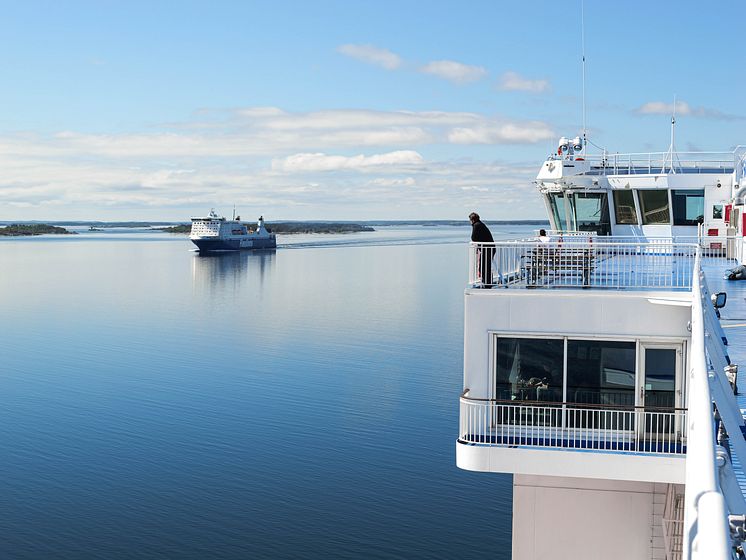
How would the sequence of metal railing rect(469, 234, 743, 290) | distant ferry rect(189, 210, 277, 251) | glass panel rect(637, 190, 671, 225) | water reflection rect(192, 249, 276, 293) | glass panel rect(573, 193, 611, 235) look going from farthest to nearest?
distant ferry rect(189, 210, 277, 251), water reflection rect(192, 249, 276, 293), glass panel rect(573, 193, 611, 235), glass panel rect(637, 190, 671, 225), metal railing rect(469, 234, 743, 290)

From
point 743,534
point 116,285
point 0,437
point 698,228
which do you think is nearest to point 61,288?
point 116,285

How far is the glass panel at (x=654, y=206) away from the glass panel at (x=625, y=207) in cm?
27

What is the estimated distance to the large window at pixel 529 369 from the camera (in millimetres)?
13602

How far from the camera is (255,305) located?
79.1m

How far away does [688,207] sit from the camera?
2706 centimetres

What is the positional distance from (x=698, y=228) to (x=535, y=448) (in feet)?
51.7

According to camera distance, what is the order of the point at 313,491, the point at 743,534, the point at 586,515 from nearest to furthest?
the point at 743,534 < the point at 586,515 < the point at 313,491

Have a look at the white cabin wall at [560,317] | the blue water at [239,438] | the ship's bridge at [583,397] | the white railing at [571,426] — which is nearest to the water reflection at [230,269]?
the blue water at [239,438]

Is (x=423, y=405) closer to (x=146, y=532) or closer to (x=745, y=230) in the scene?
(x=146, y=532)

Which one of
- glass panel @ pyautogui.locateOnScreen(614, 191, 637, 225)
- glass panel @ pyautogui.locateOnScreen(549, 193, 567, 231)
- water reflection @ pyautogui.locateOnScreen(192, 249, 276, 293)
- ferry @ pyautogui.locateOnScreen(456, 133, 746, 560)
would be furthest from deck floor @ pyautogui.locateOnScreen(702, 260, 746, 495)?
water reflection @ pyautogui.locateOnScreen(192, 249, 276, 293)

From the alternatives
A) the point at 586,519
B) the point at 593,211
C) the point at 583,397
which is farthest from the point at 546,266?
the point at 593,211

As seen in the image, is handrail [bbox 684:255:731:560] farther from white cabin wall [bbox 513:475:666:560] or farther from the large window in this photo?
white cabin wall [bbox 513:475:666:560]

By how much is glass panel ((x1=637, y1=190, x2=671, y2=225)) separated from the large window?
14939mm

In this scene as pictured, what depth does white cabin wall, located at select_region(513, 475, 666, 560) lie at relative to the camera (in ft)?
46.3
